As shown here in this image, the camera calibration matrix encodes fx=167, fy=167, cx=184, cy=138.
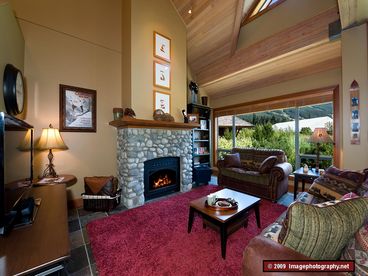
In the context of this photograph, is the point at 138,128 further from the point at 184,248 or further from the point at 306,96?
the point at 306,96

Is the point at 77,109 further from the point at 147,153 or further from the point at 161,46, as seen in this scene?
the point at 161,46

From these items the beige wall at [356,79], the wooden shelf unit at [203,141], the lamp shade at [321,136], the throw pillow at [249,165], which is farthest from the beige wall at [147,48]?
the beige wall at [356,79]

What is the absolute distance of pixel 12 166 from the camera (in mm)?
1924

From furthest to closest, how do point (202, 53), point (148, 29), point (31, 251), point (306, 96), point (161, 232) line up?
point (202, 53), point (306, 96), point (148, 29), point (161, 232), point (31, 251)

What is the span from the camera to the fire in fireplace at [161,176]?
11.3 ft

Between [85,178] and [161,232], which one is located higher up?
[85,178]

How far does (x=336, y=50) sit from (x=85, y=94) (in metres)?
4.81

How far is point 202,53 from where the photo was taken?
15.1ft

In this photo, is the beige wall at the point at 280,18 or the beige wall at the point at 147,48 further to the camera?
the beige wall at the point at 147,48

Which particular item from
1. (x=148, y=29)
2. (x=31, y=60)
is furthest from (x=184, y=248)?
(x=148, y=29)

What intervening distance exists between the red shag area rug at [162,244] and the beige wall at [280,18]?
11.5 feet

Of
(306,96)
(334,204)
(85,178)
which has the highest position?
(306,96)

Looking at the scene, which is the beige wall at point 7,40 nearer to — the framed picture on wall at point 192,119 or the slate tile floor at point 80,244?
the slate tile floor at point 80,244

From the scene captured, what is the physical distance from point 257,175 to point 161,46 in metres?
3.41
